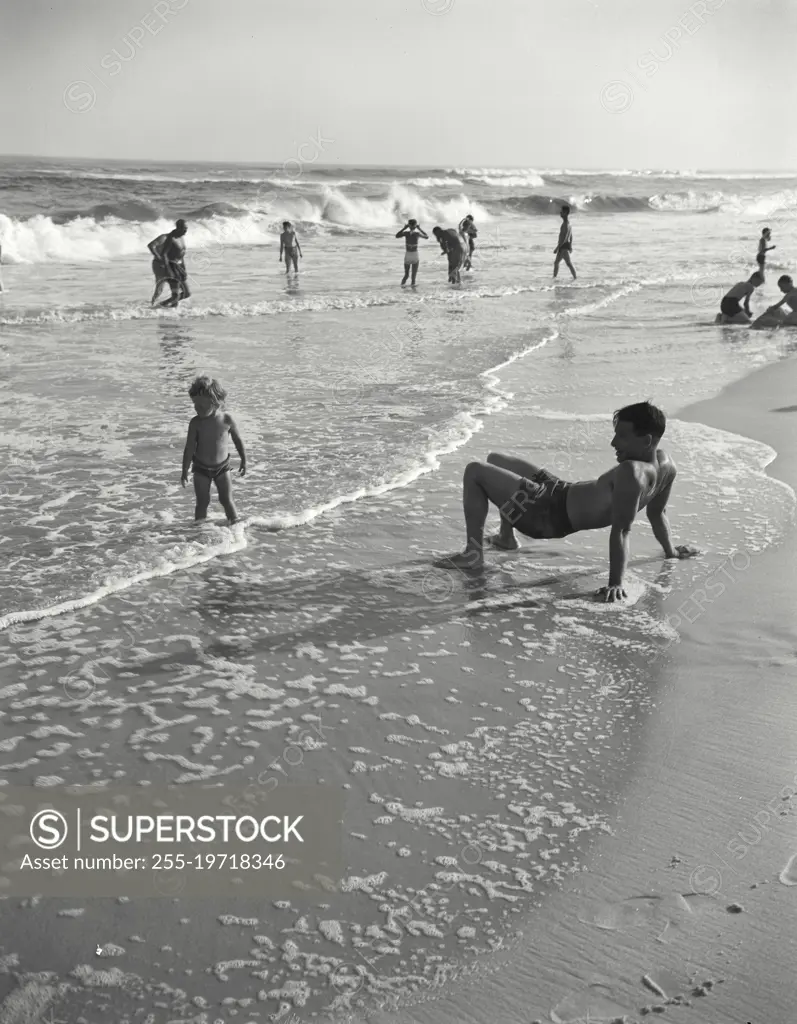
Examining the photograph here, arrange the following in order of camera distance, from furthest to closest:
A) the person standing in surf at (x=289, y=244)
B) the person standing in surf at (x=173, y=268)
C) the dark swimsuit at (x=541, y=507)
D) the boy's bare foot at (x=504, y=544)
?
the person standing in surf at (x=289, y=244) → the person standing in surf at (x=173, y=268) → the boy's bare foot at (x=504, y=544) → the dark swimsuit at (x=541, y=507)

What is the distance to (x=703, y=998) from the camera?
243 centimetres

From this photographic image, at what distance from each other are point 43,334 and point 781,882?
13.2 meters

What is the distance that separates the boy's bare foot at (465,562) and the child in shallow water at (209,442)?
137cm

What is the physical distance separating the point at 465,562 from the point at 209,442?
1.69 m

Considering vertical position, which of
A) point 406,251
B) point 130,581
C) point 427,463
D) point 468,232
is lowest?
point 130,581

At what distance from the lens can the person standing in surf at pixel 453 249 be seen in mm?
20312

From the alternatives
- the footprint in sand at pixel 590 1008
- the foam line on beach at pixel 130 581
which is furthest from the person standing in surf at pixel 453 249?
the footprint in sand at pixel 590 1008

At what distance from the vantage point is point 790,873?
289 centimetres

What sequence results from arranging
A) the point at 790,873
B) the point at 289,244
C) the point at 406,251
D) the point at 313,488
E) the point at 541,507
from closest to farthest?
1. the point at 790,873
2. the point at 541,507
3. the point at 313,488
4. the point at 406,251
5. the point at 289,244

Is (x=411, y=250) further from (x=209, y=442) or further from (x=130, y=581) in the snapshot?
(x=130, y=581)

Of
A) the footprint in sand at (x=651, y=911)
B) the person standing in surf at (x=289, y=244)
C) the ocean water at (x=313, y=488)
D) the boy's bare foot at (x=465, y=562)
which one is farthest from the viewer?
the person standing in surf at (x=289, y=244)

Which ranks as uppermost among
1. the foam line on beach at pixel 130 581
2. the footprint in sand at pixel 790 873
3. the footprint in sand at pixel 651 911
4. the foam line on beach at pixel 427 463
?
the foam line on beach at pixel 427 463

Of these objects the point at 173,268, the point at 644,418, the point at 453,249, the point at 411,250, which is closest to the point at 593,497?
the point at 644,418

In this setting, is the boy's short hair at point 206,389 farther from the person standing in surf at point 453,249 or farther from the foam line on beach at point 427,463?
the person standing in surf at point 453,249
